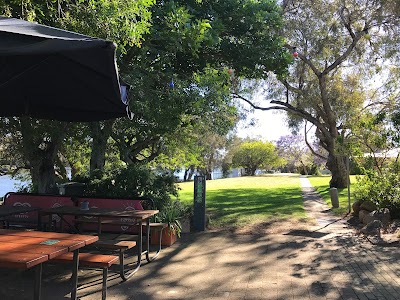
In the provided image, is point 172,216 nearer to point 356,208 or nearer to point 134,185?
point 134,185

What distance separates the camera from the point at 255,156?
59719 millimetres

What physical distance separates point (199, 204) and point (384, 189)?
508 cm

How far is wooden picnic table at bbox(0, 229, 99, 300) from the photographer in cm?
311

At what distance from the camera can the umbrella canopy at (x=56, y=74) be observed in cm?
305

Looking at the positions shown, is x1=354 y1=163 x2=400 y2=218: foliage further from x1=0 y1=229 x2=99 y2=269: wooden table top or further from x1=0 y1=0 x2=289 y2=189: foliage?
x1=0 y1=229 x2=99 y2=269: wooden table top

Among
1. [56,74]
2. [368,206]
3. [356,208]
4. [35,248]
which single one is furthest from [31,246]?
[356,208]

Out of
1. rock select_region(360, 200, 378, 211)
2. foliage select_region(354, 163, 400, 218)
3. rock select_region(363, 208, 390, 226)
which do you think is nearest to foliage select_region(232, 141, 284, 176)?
foliage select_region(354, 163, 400, 218)

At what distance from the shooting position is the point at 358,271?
6.26m

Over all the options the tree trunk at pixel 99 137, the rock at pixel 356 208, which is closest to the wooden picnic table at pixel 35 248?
the tree trunk at pixel 99 137

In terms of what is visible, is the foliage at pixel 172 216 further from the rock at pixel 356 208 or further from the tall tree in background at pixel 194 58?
the rock at pixel 356 208

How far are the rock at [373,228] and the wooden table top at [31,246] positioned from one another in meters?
7.21

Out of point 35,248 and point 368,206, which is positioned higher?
point 35,248

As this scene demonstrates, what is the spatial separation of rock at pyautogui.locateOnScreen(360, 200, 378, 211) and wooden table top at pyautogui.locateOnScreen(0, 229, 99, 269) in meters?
8.97

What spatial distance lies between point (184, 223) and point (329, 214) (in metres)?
5.82
